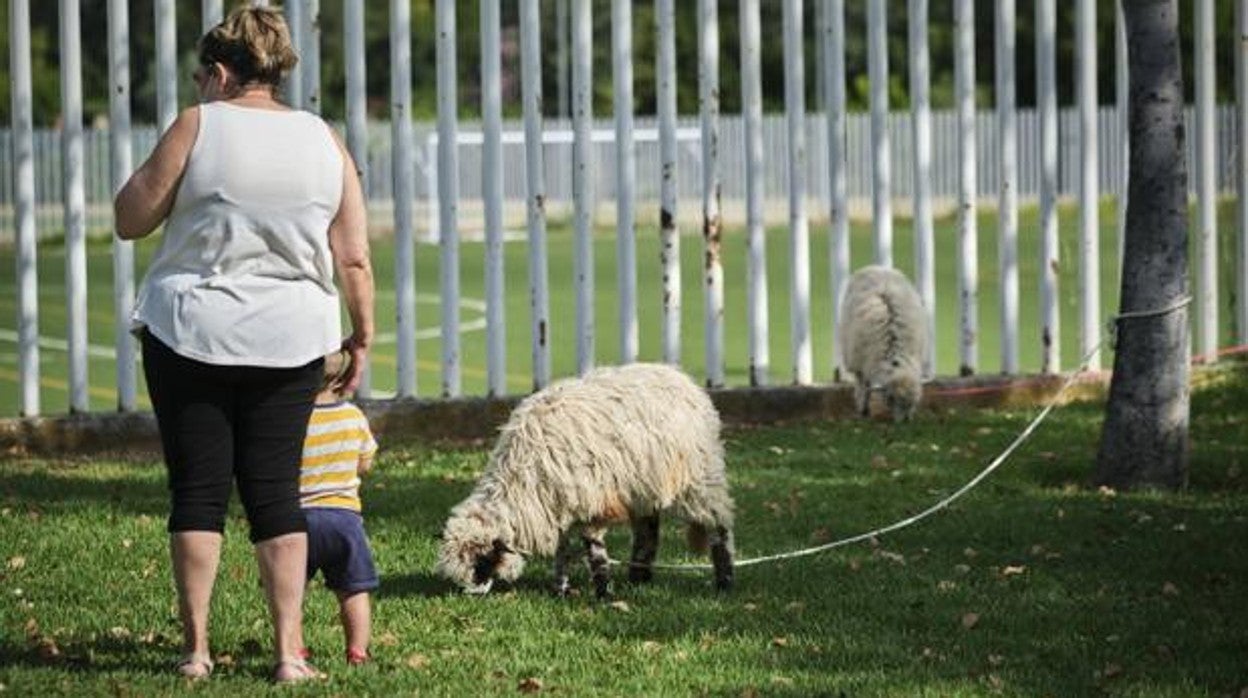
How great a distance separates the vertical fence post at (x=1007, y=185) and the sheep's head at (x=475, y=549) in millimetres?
7316

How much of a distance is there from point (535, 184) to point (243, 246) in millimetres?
7503

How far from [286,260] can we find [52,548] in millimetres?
3429

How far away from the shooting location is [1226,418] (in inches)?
593

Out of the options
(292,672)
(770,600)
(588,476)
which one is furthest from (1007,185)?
(292,672)

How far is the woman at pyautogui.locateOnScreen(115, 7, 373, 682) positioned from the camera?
7344mm

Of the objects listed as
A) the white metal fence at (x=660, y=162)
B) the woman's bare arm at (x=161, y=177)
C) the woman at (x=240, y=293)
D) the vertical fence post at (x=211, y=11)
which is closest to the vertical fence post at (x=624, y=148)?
the white metal fence at (x=660, y=162)

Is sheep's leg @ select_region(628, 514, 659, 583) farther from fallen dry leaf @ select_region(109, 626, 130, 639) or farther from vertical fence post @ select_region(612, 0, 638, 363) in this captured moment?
vertical fence post @ select_region(612, 0, 638, 363)

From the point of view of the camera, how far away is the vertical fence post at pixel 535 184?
14.8m

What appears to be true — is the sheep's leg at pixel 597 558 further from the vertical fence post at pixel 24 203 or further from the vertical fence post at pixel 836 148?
the vertical fence post at pixel 836 148

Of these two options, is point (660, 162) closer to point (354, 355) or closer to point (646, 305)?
point (354, 355)

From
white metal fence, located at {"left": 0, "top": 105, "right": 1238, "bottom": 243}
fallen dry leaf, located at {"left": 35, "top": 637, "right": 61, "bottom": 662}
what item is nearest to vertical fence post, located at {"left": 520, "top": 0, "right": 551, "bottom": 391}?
fallen dry leaf, located at {"left": 35, "top": 637, "right": 61, "bottom": 662}

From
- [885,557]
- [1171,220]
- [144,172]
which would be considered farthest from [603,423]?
[1171,220]

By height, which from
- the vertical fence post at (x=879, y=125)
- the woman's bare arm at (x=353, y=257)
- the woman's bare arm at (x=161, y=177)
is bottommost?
the woman's bare arm at (x=353, y=257)

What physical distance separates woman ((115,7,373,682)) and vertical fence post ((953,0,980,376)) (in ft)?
28.4
